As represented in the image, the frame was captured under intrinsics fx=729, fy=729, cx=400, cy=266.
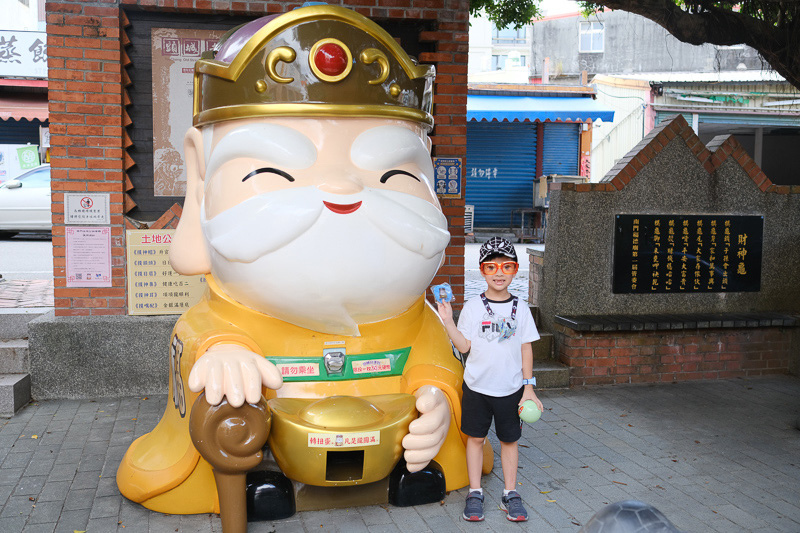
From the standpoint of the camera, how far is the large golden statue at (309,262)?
126 inches

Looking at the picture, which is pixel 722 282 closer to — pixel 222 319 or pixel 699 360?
pixel 699 360

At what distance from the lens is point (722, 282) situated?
663 centimetres

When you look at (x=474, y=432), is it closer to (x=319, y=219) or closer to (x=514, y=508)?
(x=514, y=508)

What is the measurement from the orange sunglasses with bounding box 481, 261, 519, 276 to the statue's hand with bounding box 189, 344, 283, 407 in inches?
44.7

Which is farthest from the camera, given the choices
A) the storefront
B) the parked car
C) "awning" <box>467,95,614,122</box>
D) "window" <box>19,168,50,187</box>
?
the storefront

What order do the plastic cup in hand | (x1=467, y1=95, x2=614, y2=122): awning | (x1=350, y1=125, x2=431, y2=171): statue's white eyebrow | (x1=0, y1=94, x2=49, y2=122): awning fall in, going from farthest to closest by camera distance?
(x1=467, y1=95, x2=614, y2=122): awning
(x1=0, y1=94, x2=49, y2=122): awning
the plastic cup in hand
(x1=350, y1=125, x2=431, y2=171): statue's white eyebrow

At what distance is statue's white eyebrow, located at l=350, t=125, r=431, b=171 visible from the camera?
3381 mm

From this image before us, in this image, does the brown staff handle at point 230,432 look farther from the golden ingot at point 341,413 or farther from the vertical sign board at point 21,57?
the vertical sign board at point 21,57

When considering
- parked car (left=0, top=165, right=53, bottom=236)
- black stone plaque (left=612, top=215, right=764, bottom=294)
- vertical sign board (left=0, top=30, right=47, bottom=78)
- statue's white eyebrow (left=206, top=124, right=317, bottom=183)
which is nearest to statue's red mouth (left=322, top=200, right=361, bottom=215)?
statue's white eyebrow (left=206, top=124, right=317, bottom=183)

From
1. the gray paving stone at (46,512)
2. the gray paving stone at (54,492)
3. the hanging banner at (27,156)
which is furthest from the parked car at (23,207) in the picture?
the gray paving stone at (46,512)

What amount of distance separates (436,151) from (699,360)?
3005mm

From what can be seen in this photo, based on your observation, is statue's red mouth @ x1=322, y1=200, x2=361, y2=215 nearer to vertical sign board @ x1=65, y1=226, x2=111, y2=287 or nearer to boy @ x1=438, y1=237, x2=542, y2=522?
boy @ x1=438, y1=237, x2=542, y2=522

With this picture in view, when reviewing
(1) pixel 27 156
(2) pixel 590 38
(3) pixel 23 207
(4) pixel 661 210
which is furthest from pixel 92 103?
(2) pixel 590 38

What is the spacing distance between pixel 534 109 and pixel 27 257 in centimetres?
1097
